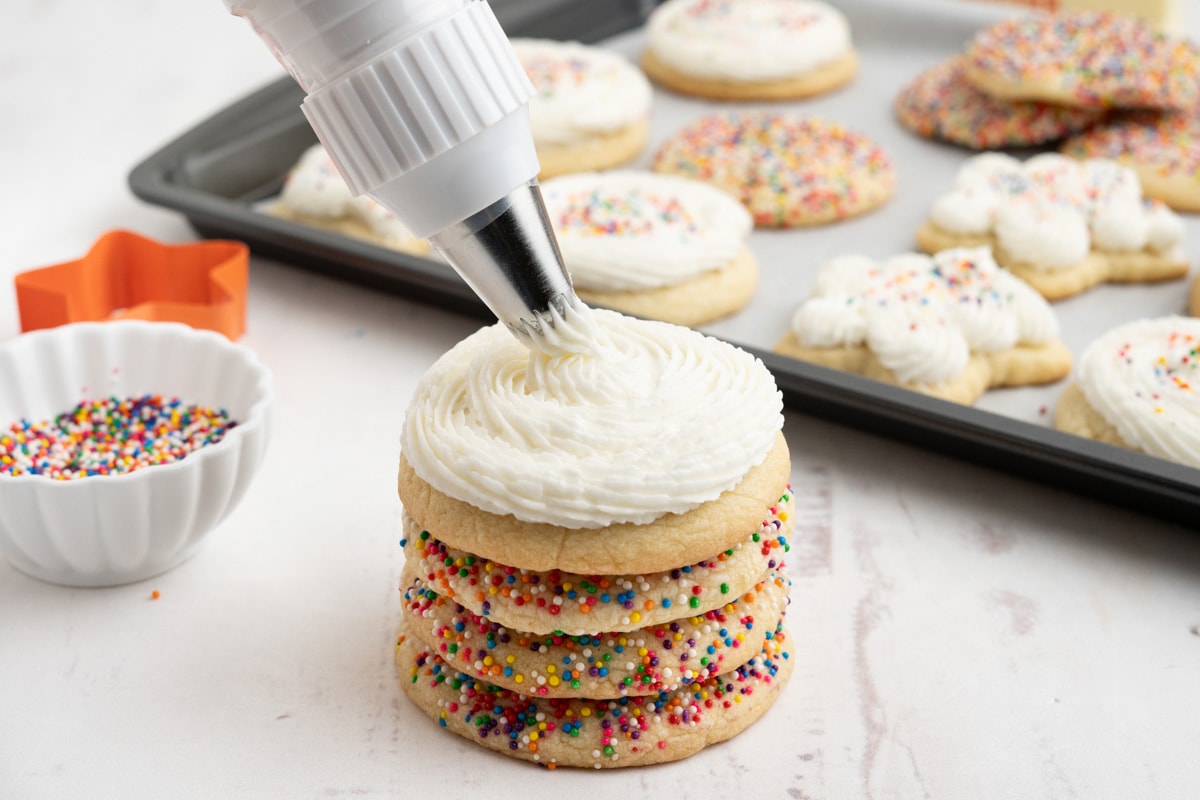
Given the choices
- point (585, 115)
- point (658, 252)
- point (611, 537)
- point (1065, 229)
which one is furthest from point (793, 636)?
point (585, 115)

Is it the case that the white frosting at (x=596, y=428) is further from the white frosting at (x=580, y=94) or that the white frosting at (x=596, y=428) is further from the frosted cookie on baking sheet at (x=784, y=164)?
the white frosting at (x=580, y=94)

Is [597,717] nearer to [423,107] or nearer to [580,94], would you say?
[423,107]

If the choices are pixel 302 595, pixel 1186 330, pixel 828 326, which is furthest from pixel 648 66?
pixel 302 595

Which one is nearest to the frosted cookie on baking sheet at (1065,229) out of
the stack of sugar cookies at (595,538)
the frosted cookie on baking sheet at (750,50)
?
the frosted cookie on baking sheet at (750,50)

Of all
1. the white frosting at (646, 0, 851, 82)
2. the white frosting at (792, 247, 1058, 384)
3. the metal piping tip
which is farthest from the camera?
the white frosting at (646, 0, 851, 82)

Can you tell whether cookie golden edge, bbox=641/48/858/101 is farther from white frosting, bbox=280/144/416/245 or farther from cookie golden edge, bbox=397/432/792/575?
cookie golden edge, bbox=397/432/792/575

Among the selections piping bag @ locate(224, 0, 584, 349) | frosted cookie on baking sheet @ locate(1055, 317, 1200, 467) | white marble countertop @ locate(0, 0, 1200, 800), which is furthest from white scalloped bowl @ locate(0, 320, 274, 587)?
frosted cookie on baking sheet @ locate(1055, 317, 1200, 467)
